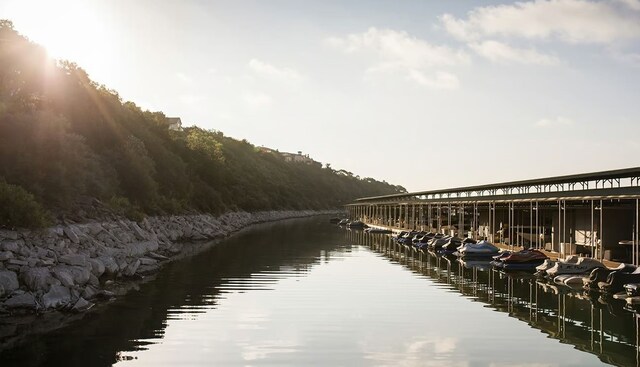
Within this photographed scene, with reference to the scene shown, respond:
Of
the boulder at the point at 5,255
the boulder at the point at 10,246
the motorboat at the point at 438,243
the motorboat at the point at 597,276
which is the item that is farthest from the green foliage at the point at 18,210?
the motorboat at the point at 438,243

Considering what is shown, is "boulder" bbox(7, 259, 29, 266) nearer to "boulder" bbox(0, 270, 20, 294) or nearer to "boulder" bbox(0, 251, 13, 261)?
"boulder" bbox(0, 251, 13, 261)

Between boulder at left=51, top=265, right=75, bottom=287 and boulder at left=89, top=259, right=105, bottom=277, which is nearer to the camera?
boulder at left=51, top=265, right=75, bottom=287

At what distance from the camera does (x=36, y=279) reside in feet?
85.5

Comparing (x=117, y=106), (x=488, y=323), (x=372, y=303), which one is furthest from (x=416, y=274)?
(x=117, y=106)

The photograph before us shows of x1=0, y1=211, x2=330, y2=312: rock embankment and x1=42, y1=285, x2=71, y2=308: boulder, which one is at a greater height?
x1=0, y1=211, x2=330, y2=312: rock embankment

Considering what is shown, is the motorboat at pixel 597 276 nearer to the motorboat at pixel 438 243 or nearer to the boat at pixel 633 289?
the boat at pixel 633 289

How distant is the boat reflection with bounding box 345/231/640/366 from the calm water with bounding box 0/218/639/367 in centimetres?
8

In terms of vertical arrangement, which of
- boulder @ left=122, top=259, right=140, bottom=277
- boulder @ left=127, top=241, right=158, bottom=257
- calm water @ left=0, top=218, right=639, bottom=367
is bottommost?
calm water @ left=0, top=218, right=639, bottom=367

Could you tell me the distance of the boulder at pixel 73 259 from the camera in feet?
98.9

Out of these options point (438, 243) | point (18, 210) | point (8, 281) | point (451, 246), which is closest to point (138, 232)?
point (18, 210)

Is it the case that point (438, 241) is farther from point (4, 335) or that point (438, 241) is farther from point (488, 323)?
point (4, 335)

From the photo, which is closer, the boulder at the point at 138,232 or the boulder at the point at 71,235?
the boulder at the point at 71,235

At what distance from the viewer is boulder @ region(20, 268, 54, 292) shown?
25906 millimetres

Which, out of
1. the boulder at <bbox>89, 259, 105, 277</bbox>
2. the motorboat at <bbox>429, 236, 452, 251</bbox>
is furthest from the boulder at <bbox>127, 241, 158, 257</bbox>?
the motorboat at <bbox>429, 236, 452, 251</bbox>
